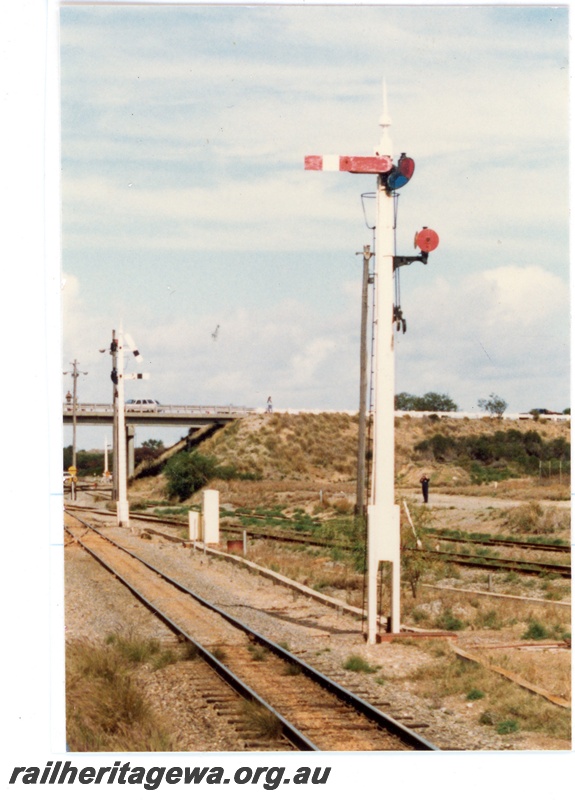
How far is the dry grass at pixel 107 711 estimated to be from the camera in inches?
407

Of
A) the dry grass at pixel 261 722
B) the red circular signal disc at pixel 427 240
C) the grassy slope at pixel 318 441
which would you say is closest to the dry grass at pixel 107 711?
the dry grass at pixel 261 722

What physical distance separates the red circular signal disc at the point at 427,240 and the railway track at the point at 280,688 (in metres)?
5.45

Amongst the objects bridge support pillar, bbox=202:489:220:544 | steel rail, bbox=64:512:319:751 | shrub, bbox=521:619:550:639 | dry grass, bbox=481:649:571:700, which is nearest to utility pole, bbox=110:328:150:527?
bridge support pillar, bbox=202:489:220:544

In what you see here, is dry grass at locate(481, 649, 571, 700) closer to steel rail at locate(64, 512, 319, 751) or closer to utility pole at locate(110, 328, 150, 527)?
steel rail at locate(64, 512, 319, 751)

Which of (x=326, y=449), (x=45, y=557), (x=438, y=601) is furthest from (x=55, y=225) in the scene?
(x=326, y=449)

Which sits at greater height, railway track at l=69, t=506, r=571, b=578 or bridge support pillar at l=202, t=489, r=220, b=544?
bridge support pillar at l=202, t=489, r=220, b=544

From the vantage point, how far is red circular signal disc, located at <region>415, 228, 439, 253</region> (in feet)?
47.2

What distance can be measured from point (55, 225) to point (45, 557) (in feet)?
9.48

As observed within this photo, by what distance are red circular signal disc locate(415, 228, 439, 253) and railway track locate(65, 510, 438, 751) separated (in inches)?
214

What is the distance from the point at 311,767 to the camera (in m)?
8.79

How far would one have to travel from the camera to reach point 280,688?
12586mm

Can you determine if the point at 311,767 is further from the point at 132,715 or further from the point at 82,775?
the point at 132,715

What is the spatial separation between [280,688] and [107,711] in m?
2.21

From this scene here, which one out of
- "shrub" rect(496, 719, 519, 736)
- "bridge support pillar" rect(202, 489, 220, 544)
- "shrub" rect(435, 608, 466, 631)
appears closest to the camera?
"shrub" rect(496, 719, 519, 736)
